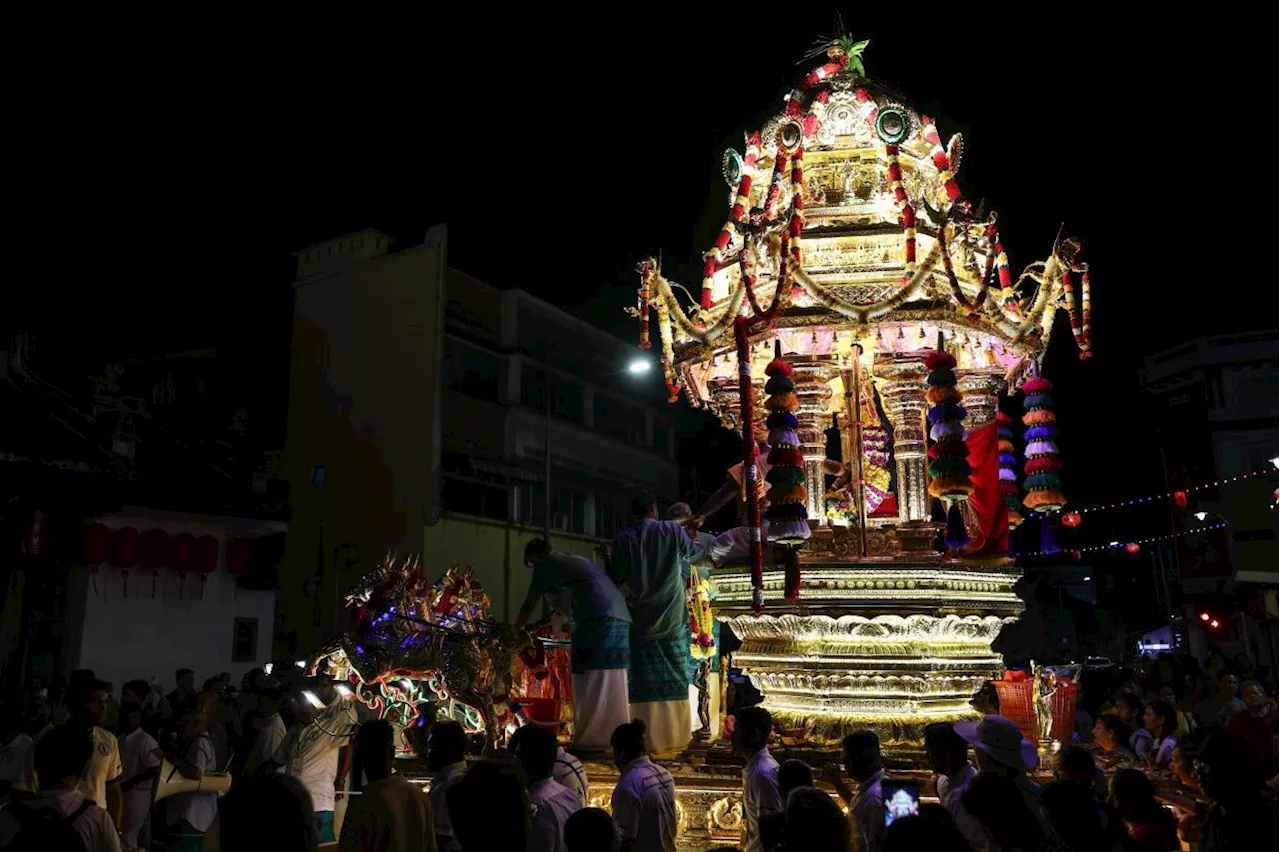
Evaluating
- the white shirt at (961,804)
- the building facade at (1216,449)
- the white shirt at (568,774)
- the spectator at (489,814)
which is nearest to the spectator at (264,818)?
the spectator at (489,814)

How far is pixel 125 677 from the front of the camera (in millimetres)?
20125

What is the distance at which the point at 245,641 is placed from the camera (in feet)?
75.3

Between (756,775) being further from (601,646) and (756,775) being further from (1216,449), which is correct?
(1216,449)

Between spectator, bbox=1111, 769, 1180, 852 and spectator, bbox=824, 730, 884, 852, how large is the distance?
3.48 ft

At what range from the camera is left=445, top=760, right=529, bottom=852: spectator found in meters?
3.99

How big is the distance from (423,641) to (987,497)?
6002 mm

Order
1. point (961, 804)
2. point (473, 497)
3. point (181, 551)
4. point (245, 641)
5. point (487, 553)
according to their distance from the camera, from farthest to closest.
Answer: point (487, 553) → point (473, 497) → point (245, 641) → point (181, 551) → point (961, 804)

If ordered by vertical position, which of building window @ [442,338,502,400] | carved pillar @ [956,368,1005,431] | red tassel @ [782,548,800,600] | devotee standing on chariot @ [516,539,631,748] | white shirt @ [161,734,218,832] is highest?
building window @ [442,338,502,400]

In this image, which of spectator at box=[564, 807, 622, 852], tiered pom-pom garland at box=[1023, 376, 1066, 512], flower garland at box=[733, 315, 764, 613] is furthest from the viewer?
tiered pom-pom garland at box=[1023, 376, 1066, 512]

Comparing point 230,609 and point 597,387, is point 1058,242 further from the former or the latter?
point 597,387

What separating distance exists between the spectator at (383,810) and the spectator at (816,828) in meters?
1.97

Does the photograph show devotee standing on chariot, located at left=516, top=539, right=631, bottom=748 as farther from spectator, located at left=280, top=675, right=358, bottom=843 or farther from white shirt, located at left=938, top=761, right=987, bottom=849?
white shirt, located at left=938, top=761, right=987, bottom=849

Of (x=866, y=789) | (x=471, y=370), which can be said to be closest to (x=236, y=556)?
(x=471, y=370)

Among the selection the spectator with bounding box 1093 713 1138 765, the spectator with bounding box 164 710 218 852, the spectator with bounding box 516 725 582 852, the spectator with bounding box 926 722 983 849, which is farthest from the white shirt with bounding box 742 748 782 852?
the spectator with bounding box 164 710 218 852
